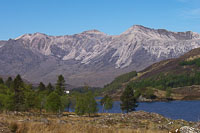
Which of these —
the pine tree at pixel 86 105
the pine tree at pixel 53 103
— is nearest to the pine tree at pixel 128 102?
the pine tree at pixel 86 105

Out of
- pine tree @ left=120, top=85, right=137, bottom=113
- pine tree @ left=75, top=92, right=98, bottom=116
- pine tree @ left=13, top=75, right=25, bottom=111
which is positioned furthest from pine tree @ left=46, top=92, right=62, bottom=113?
pine tree @ left=120, top=85, right=137, bottom=113

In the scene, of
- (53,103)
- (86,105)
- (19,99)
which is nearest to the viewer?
(53,103)

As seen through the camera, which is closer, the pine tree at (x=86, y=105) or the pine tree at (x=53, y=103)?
the pine tree at (x=53, y=103)

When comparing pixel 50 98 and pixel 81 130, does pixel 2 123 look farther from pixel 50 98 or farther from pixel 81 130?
pixel 50 98

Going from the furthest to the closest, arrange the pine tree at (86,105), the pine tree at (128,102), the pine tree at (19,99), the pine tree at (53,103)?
the pine tree at (128,102) < the pine tree at (86,105) < the pine tree at (53,103) < the pine tree at (19,99)

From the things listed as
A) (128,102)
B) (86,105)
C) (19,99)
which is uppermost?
(19,99)

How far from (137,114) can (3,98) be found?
72603mm

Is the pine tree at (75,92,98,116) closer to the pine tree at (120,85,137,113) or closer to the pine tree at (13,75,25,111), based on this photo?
the pine tree at (120,85,137,113)

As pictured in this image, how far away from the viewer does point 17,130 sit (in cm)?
1783

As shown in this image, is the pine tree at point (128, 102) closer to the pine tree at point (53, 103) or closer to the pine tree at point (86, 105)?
the pine tree at point (86, 105)

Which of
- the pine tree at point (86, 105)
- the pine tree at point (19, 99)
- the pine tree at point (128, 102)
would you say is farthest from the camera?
the pine tree at point (128, 102)

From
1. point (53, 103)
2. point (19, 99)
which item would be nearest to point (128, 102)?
point (53, 103)

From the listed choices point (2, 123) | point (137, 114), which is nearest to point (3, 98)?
point (137, 114)

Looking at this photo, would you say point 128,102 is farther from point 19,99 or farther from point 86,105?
point 19,99
